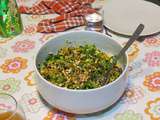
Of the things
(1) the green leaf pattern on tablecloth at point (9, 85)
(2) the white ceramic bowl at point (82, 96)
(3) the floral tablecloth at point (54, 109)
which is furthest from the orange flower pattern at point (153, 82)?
(1) the green leaf pattern on tablecloth at point (9, 85)

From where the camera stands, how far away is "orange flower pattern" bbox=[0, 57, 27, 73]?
0.92 meters

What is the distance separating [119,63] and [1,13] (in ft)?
1.37

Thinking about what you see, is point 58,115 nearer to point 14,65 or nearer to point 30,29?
Result: point 14,65

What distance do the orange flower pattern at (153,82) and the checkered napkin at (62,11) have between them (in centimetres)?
32

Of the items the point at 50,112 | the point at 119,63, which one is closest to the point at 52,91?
the point at 50,112

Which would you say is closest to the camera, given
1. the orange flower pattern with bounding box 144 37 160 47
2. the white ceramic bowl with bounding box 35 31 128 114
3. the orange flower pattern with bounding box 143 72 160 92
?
the white ceramic bowl with bounding box 35 31 128 114

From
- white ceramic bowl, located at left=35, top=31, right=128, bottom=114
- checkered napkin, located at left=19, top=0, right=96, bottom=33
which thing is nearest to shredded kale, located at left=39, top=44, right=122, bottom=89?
white ceramic bowl, located at left=35, top=31, right=128, bottom=114

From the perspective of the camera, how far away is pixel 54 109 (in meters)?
0.79

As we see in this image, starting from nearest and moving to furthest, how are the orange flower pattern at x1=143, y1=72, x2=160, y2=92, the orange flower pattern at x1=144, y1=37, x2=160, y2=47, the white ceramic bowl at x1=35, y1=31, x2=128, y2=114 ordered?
1. the white ceramic bowl at x1=35, y1=31, x2=128, y2=114
2. the orange flower pattern at x1=143, y1=72, x2=160, y2=92
3. the orange flower pattern at x1=144, y1=37, x2=160, y2=47

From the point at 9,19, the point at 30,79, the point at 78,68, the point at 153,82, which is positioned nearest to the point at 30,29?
the point at 9,19

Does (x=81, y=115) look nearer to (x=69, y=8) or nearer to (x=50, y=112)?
(x=50, y=112)

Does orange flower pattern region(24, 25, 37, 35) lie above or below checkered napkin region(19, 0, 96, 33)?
below

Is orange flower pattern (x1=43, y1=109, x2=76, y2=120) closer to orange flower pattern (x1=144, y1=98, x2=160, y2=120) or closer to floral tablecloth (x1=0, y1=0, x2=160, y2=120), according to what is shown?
floral tablecloth (x1=0, y1=0, x2=160, y2=120)

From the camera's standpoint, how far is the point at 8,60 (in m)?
0.96
